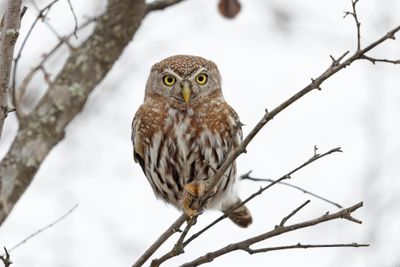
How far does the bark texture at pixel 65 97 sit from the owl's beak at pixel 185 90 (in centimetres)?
55

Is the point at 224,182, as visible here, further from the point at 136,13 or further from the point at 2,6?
the point at 2,6

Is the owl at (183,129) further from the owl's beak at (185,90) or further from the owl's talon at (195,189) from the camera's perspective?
the owl's talon at (195,189)

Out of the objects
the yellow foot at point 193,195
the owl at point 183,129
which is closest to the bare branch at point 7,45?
the yellow foot at point 193,195

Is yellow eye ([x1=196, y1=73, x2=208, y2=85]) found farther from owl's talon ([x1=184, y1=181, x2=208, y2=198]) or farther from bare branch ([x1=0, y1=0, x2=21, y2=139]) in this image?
bare branch ([x1=0, y1=0, x2=21, y2=139])

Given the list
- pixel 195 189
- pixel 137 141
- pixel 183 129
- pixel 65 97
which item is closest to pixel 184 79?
pixel 183 129

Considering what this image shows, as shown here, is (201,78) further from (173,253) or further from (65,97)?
(173,253)

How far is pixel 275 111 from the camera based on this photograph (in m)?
3.31

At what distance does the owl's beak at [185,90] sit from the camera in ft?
17.9

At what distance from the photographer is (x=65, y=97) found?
206 inches

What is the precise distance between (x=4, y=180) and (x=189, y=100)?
154cm

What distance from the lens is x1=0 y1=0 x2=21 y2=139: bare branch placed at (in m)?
3.00

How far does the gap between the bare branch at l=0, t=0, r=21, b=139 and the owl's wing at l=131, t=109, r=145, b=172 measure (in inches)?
100

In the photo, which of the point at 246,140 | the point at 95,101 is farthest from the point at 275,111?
the point at 95,101

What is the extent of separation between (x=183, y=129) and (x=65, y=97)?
90 centimetres
